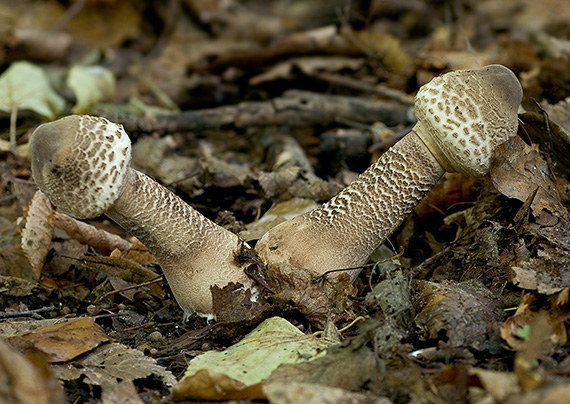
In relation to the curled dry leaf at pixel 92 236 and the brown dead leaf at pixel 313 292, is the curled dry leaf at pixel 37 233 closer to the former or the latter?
the curled dry leaf at pixel 92 236

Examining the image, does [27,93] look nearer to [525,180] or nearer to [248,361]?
[248,361]

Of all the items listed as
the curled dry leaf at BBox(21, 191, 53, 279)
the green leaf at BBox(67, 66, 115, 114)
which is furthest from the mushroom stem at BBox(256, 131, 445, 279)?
the green leaf at BBox(67, 66, 115, 114)

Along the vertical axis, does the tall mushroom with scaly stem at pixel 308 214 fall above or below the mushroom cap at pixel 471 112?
below

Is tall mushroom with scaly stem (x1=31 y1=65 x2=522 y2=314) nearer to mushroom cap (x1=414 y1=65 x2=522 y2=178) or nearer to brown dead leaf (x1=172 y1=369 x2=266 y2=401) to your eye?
mushroom cap (x1=414 y1=65 x2=522 y2=178)

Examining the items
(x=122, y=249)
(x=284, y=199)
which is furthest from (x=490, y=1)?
(x=122, y=249)

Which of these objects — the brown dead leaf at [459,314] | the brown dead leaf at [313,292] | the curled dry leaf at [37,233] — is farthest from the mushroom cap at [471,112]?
the curled dry leaf at [37,233]

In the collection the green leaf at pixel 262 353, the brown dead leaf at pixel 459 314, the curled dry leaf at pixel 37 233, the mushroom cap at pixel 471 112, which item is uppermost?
the mushroom cap at pixel 471 112

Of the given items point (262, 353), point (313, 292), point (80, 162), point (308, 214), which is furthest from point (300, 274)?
point (80, 162)
